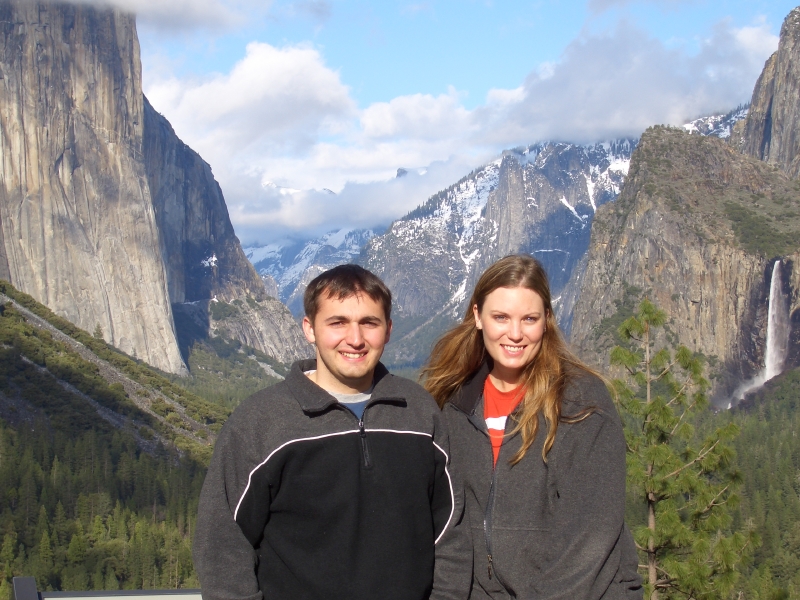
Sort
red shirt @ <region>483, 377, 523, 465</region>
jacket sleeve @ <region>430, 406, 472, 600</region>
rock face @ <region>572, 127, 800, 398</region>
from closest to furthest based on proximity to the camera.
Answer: jacket sleeve @ <region>430, 406, 472, 600</region>, red shirt @ <region>483, 377, 523, 465</region>, rock face @ <region>572, 127, 800, 398</region>

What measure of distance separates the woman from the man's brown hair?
2.64ft

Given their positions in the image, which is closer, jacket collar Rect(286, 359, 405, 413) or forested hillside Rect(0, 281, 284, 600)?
jacket collar Rect(286, 359, 405, 413)

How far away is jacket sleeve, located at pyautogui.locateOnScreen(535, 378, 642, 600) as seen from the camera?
5.14 m

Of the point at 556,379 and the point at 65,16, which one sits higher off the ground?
the point at 65,16

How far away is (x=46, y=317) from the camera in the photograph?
112m

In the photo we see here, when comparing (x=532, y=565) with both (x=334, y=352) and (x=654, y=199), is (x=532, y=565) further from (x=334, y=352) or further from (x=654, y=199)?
(x=654, y=199)

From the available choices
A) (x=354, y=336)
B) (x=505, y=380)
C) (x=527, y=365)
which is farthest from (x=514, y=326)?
(x=354, y=336)

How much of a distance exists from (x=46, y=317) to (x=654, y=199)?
113m

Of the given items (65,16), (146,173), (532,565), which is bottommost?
(532,565)

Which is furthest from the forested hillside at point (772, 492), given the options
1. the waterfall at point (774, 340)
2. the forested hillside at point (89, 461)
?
the forested hillside at point (89, 461)

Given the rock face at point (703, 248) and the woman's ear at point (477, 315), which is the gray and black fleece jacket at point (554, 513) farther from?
the rock face at point (703, 248)

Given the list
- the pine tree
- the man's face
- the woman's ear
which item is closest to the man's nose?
the man's face

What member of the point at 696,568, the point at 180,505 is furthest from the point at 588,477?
the point at 180,505

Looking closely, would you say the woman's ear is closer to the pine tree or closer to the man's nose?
the man's nose
